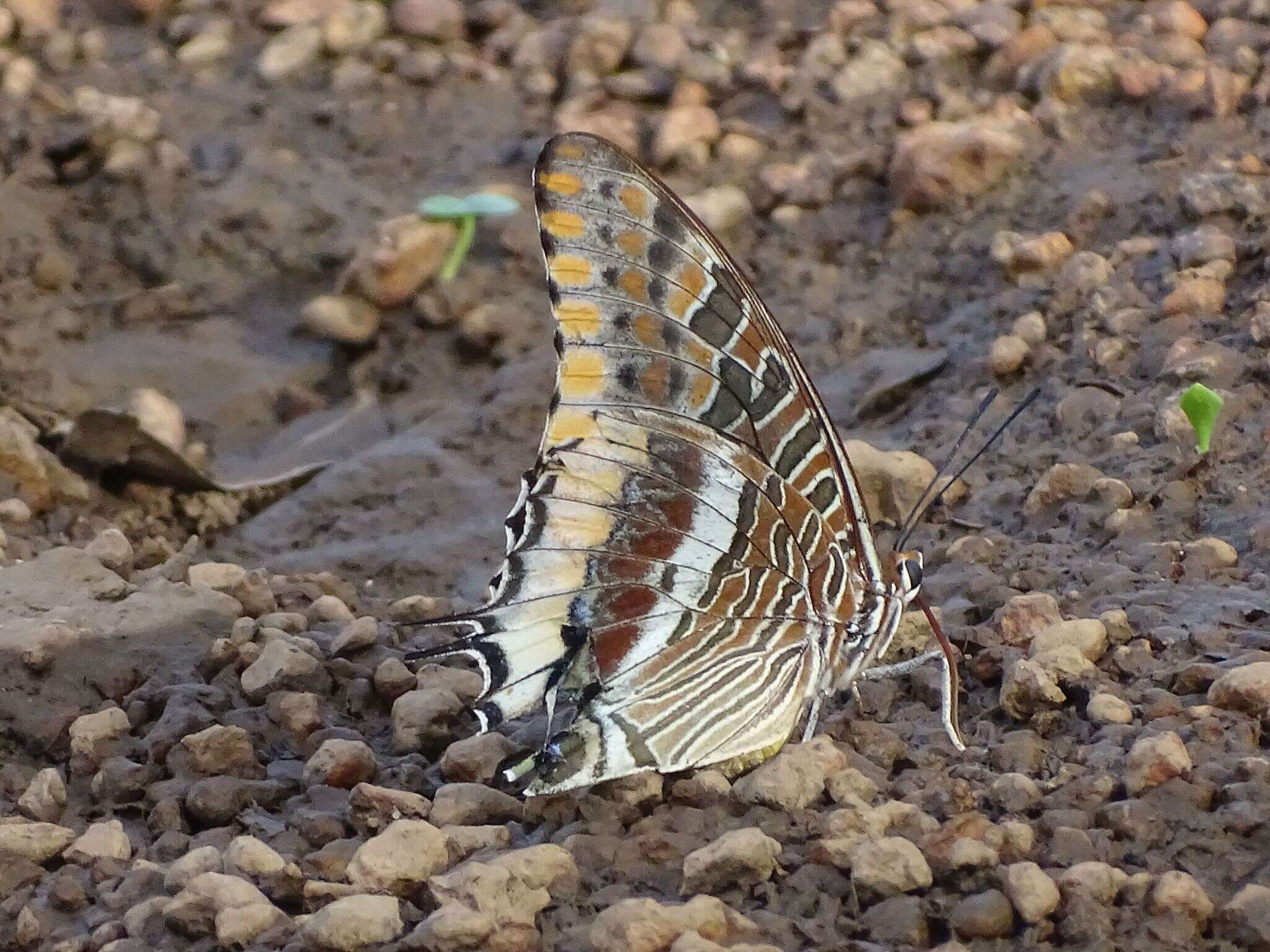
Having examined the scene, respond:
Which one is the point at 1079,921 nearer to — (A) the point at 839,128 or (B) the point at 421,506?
(B) the point at 421,506

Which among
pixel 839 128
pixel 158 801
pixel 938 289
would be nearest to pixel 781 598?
pixel 158 801

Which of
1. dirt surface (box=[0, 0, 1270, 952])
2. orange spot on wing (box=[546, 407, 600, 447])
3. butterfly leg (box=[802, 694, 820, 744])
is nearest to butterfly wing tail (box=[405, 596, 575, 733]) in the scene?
dirt surface (box=[0, 0, 1270, 952])

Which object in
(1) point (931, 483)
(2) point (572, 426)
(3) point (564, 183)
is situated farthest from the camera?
(1) point (931, 483)

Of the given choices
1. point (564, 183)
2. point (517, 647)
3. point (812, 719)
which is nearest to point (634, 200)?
point (564, 183)

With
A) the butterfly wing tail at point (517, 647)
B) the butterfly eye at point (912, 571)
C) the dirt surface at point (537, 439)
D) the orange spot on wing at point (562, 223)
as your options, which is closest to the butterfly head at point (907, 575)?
the butterfly eye at point (912, 571)

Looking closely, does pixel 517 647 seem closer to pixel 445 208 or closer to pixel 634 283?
pixel 634 283

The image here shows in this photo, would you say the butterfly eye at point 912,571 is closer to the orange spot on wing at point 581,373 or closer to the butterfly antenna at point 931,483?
the butterfly antenna at point 931,483
